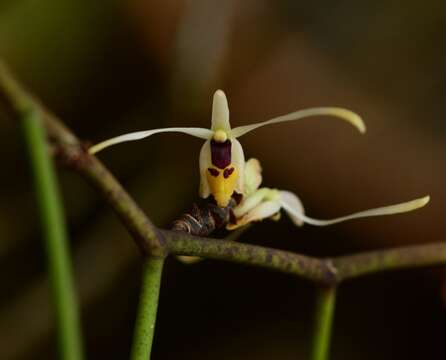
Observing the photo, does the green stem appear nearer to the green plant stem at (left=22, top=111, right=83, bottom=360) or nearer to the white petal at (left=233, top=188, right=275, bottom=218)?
the white petal at (left=233, top=188, right=275, bottom=218)

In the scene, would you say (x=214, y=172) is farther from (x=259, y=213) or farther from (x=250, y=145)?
(x=250, y=145)

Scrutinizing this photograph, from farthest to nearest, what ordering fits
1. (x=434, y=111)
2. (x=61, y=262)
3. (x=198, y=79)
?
1. (x=434, y=111)
2. (x=198, y=79)
3. (x=61, y=262)

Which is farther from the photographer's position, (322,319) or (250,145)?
(250,145)

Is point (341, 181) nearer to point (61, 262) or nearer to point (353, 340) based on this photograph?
point (353, 340)

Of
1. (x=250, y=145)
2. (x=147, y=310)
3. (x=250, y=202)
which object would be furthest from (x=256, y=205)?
(x=250, y=145)

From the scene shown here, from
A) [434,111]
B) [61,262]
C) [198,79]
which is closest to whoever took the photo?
[61,262]

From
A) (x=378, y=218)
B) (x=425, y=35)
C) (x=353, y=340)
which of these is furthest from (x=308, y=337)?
(x=425, y=35)

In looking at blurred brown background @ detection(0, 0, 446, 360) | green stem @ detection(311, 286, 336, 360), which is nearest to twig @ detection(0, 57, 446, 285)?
green stem @ detection(311, 286, 336, 360)
